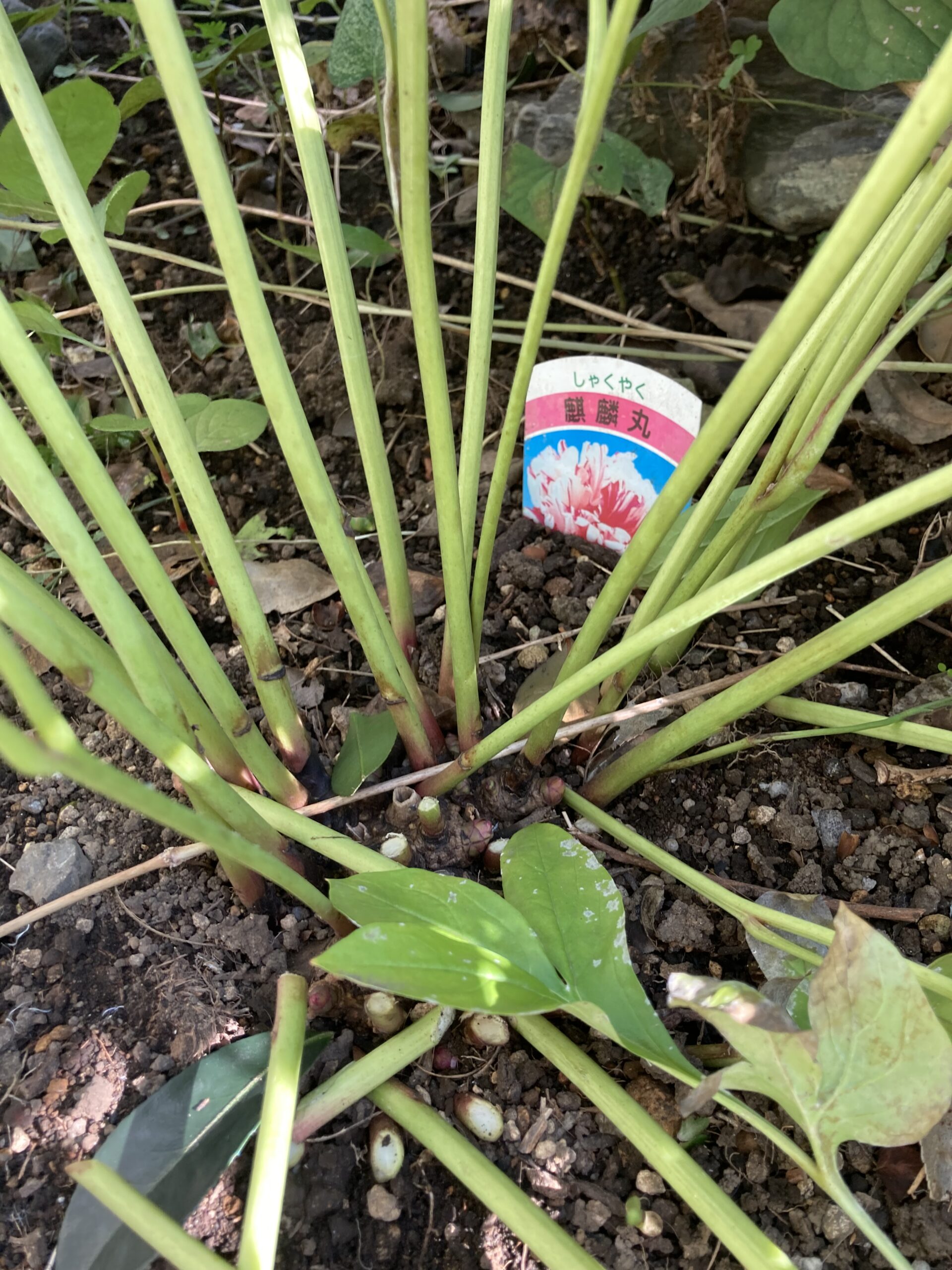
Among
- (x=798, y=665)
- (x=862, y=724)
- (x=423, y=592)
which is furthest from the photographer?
(x=423, y=592)

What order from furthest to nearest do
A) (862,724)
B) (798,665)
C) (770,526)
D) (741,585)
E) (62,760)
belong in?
(770,526), (862,724), (798,665), (741,585), (62,760)

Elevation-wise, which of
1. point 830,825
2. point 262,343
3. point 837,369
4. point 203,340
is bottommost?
point 830,825

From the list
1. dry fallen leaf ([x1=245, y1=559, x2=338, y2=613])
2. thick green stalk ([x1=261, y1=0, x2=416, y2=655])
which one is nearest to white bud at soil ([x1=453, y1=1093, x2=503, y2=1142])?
thick green stalk ([x1=261, y1=0, x2=416, y2=655])

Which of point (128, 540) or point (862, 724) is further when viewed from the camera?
point (862, 724)

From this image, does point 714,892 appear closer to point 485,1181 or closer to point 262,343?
point 485,1181

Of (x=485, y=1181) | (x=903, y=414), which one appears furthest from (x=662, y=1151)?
(x=903, y=414)

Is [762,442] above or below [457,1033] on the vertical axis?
above
